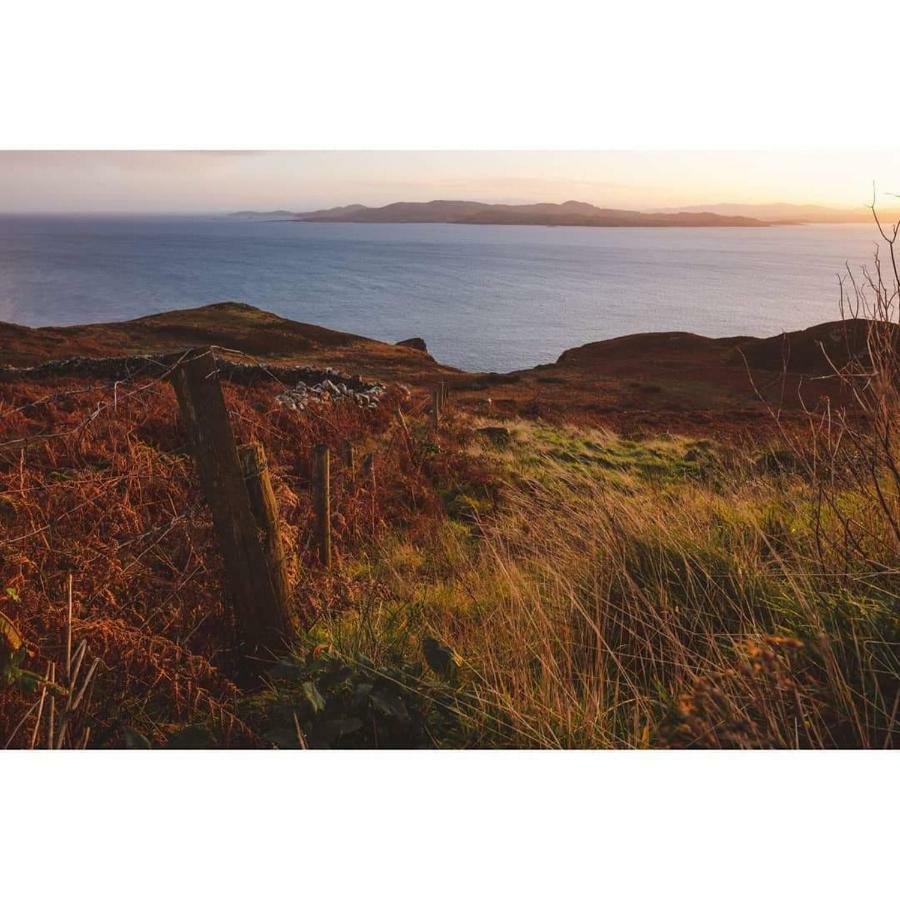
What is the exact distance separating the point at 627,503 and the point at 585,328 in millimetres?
1043

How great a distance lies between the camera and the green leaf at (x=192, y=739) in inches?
81.5

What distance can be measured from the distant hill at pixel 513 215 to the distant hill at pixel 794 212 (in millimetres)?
26

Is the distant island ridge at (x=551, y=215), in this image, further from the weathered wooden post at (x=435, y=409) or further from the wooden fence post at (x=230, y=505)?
the weathered wooden post at (x=435, y=409)

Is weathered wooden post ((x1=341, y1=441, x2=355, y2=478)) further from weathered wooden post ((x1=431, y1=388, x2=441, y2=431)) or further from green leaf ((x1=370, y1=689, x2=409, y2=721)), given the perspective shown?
green leaf ((x1=370, y1=689, x2=409, y2=721))

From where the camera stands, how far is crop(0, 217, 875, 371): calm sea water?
3.27m

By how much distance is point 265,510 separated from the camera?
254 centimetres

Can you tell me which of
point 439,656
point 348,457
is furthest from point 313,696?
point 348,457

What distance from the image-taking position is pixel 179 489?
10.2 ft

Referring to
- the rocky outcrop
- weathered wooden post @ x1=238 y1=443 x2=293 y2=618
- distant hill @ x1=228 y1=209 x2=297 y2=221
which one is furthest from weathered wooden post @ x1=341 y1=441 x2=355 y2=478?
weathered wooden post @ x1=238 y1=443 x2=293 y2=618

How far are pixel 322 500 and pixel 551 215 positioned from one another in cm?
195

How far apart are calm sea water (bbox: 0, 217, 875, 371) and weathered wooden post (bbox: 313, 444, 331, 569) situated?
715mm

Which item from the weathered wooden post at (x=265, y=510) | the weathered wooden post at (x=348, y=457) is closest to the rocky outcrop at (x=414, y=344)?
the weathered wooden post at (x=348, y=457)
